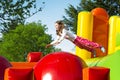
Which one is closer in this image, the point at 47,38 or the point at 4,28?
the point at 4,28

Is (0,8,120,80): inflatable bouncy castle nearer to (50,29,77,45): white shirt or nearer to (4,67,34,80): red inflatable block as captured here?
(4,67,34,80): red inflatable block

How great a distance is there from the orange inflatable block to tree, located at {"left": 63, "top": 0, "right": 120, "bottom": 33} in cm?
2322

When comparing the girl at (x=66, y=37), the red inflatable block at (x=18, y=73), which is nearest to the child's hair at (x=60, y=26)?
the girl at (x=66, y=37)

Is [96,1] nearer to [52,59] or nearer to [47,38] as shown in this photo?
[47,38]

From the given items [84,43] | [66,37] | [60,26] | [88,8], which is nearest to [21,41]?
[88,8]

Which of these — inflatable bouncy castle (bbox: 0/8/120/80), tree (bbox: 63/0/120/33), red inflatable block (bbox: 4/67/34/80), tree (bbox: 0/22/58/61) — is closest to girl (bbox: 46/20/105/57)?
inflatable bouncy castle (bbox: 0/8/120/80)

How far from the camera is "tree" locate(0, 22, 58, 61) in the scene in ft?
78.6

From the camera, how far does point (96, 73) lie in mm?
3348

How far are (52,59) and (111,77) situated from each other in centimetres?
77

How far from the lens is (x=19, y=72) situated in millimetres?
3713

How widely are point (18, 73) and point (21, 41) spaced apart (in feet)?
67.7

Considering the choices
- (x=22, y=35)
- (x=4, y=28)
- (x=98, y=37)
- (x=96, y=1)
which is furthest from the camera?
A: (x=96, y=1)

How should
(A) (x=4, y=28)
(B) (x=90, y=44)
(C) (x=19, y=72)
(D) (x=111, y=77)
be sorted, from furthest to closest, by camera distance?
1. (A) (x=4, y=28)
2. (B) (x=90, y=44)
3. (C) (x=19, y=72)
4. (D) (x=111, y=77)

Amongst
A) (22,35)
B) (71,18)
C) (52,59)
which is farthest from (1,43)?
(52,59)
